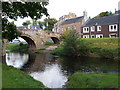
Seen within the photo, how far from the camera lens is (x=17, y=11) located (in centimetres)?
1144

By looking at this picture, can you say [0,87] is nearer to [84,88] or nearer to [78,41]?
[84,88]

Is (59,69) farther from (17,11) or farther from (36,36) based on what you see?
(36,36)

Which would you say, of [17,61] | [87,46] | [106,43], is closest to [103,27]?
[106,43]

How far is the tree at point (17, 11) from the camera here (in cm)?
1086

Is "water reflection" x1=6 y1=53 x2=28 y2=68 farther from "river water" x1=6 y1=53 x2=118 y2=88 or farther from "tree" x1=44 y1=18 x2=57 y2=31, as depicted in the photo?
"tree" x1=44 y1=18 x2=57 y2=31

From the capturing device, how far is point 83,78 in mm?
10586

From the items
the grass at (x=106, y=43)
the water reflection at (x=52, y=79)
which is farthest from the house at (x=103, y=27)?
the water reflection at (x=52, y=79)

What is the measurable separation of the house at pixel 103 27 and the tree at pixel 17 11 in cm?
3603

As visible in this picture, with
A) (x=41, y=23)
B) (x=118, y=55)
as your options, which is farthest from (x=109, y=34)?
(x=41, y=23)

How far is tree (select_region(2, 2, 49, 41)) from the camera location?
35.6 feet

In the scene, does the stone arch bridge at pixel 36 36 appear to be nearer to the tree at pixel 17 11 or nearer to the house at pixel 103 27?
the house at pixel 103 27

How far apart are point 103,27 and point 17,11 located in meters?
38.6

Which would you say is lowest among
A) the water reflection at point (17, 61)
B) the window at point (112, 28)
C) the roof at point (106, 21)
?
the water reflection at point (17, 61)

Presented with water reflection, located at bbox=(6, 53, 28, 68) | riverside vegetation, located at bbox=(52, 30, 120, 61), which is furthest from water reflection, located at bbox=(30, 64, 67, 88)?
riverside vegetation, located at bbox=(52, 30, 120, 61)
